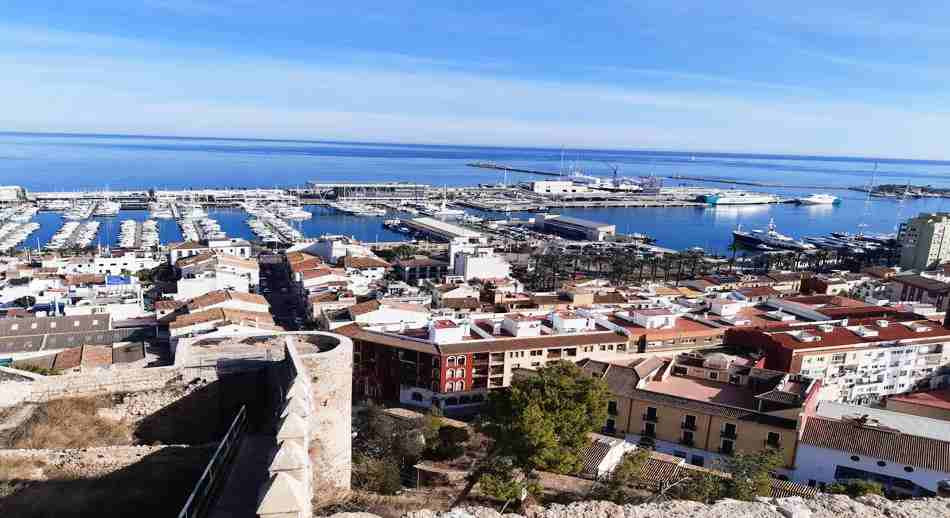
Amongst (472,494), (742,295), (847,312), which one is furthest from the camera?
(742,295)

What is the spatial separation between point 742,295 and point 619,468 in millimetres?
20624

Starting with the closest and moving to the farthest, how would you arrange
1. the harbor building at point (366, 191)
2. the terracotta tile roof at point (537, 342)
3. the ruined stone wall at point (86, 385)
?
1. the ruined stone wall at point (86, 385)
2. the terracotta tile roof at point (537, 342)
3. the harbor building at point (366, 191)

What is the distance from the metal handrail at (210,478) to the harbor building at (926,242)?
175 feet

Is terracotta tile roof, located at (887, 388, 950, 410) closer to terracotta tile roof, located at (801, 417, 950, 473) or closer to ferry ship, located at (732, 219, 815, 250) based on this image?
terracotta tile roof, located at (801, 417, 950, 473)

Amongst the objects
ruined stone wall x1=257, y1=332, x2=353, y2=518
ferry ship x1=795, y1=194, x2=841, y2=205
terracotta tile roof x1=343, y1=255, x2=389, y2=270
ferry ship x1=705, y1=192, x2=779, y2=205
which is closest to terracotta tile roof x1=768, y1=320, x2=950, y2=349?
ruined stone wall x1=257, y1=332, x2=353, y2=518

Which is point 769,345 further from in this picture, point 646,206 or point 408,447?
point 646,206

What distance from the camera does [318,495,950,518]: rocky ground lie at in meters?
5.86

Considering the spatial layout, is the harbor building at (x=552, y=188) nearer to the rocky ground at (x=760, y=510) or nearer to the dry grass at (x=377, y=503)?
the dry grass at (x=377, y=503)

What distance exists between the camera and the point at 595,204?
318ft

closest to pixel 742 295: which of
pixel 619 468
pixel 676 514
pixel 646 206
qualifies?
pixel 619 468

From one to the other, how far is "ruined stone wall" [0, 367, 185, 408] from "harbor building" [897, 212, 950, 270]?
5345cm

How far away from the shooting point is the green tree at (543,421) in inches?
436

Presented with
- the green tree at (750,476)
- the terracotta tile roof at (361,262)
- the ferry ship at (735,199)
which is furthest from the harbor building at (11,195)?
the ferry ship at (735,199)

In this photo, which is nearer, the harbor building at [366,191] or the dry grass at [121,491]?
the dry grass at [121,491]
